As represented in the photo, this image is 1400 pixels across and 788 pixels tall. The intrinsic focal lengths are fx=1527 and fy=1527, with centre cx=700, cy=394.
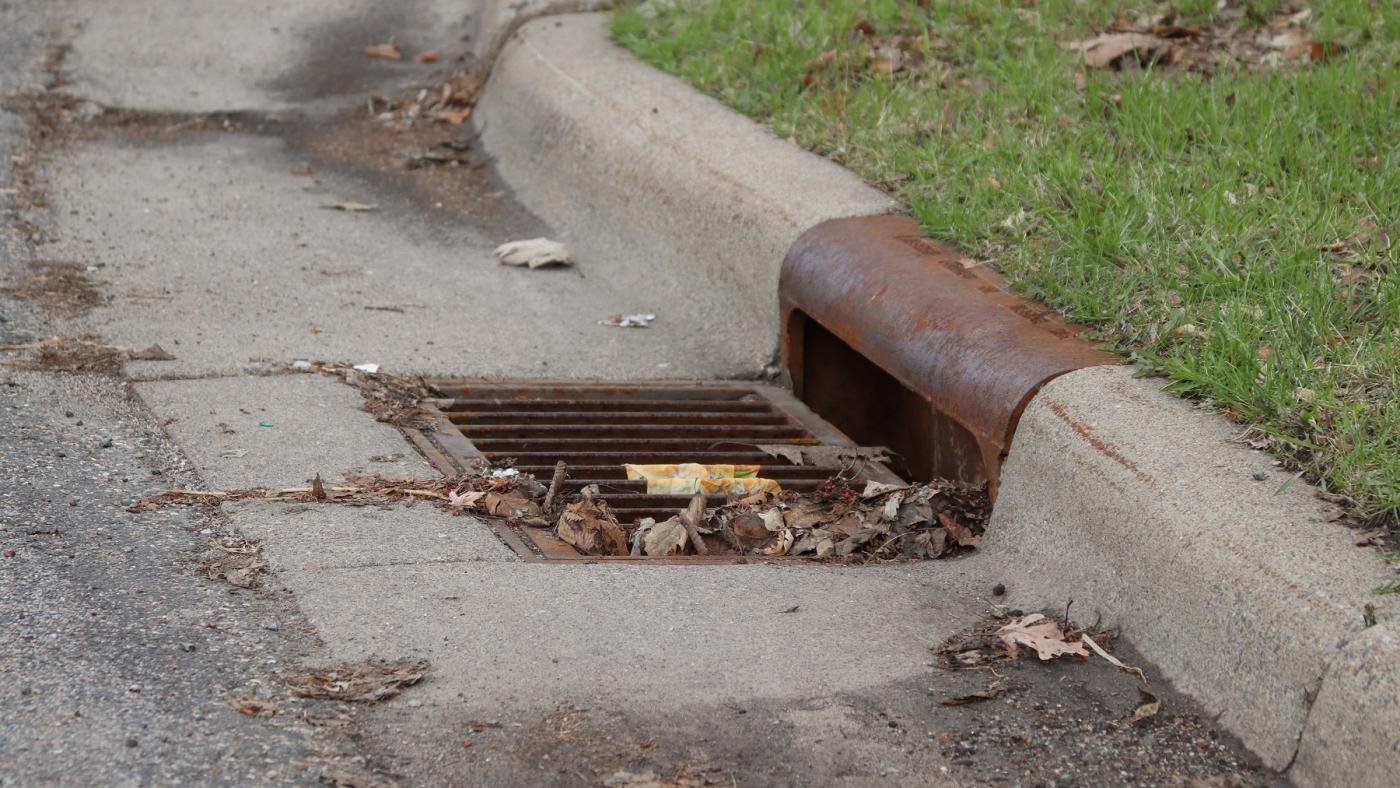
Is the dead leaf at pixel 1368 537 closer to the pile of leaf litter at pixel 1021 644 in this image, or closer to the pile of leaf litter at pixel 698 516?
the pile of leaf litter at pixel 1021 644

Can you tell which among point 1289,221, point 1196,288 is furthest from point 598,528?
point 1289,221

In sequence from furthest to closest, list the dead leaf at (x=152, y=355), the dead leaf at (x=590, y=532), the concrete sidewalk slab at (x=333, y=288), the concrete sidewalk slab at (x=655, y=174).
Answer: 1. the concrete sidewalk slab at (x=655, y=174)
2. the concrete sidewalk slab at (x=333, y=288)
3. the dead leaf at (x=152, y=355)
4. the dead leaf at (x=590, y=532)

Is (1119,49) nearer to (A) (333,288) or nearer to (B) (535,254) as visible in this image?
(B) (535,254)

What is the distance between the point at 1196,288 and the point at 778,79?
2346mm

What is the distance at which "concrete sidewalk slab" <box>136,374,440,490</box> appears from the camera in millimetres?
3238

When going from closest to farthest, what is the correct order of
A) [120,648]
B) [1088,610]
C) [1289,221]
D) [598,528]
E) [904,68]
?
[120,648] < [1088,610] < [598,528] < [1289,221] < [904,68]

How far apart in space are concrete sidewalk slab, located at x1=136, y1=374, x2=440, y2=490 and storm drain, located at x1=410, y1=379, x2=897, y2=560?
12cm

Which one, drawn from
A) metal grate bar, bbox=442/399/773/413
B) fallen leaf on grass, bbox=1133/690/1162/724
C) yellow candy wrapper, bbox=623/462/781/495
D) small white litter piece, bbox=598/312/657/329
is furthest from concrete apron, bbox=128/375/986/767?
small white litter piece, bbox=598/312/657/329

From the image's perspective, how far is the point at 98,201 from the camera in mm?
5258

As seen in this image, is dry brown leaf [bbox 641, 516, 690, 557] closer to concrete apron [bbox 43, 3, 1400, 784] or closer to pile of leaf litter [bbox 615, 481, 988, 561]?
pile of leaf litter [bbox 615, 481, 988, 561]

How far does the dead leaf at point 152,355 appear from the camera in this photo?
3877 millimetres

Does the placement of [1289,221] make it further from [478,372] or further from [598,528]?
[478,372]

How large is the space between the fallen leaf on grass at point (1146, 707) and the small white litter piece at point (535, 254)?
2974mm

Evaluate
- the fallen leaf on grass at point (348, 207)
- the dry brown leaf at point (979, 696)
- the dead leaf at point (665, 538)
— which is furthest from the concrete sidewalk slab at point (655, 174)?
the dry brown leaf at point (979, 696)
